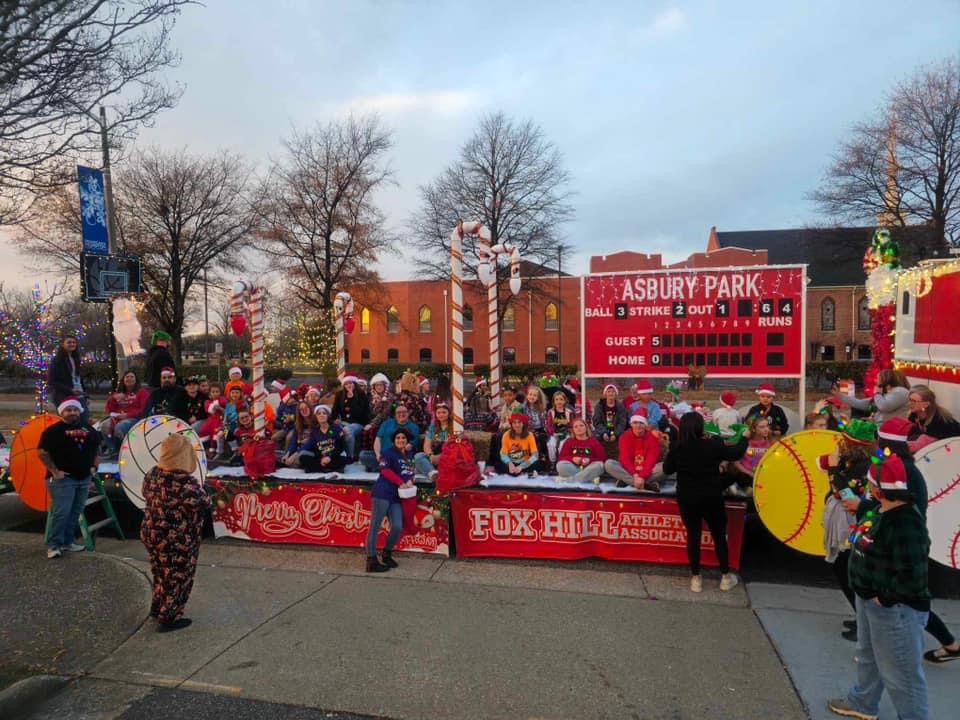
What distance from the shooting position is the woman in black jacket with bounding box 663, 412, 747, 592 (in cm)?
545

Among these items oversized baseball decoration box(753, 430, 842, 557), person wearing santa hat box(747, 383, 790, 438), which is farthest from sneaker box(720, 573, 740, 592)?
person wearing santa hat box(747, 383, 790, 438)

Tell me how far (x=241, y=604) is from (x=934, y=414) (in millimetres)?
6848

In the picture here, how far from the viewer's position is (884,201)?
26.1 metres

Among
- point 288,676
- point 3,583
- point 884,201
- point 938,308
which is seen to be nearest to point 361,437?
point 3,583

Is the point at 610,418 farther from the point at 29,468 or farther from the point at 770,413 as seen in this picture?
the point at 29,468

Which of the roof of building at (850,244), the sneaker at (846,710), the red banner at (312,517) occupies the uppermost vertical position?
the roof of building at (850,244)

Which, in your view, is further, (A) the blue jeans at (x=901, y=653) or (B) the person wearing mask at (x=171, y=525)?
→ (B) the person wearing mask at (x=171, y=525)

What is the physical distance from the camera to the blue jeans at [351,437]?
324 inches

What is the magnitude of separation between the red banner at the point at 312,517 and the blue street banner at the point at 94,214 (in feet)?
22.8

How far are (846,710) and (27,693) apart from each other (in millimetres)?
4942

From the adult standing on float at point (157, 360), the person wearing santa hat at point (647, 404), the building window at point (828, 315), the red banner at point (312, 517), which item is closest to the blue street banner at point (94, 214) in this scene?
the adult standing on float at point (157, 360)

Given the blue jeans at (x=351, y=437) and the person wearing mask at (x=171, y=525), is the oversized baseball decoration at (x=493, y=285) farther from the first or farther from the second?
the person wearing mask at (x=171, y=525)

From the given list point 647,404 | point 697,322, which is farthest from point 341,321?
point 697,322

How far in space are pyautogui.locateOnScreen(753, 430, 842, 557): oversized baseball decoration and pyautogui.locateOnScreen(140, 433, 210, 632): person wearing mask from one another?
4.98m
